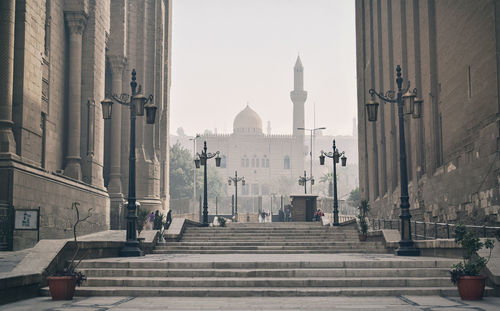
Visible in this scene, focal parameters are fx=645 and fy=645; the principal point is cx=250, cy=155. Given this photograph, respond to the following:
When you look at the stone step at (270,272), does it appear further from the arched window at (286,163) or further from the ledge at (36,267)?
the arched window at (286,163)

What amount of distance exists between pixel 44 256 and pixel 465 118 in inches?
573

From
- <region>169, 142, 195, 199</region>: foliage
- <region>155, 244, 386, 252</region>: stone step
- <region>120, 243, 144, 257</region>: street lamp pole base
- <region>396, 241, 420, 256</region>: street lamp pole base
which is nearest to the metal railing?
<region>396, 241, 420, 256</region>: street lamp pole base

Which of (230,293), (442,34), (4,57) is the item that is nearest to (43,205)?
(4,57)

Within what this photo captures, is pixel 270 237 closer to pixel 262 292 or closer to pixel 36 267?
pixel 262 292

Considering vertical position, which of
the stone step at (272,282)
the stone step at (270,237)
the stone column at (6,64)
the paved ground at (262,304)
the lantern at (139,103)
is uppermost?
the stone column at (6,64)

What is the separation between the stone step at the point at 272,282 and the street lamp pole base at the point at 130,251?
4887 millimetres

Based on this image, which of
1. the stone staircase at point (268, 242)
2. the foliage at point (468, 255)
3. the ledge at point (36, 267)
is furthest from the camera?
the stone staircase at point (268, 242)

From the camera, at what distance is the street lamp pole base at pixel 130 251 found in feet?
58.1

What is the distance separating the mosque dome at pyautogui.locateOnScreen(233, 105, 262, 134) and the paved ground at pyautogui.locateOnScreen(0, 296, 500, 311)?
117m

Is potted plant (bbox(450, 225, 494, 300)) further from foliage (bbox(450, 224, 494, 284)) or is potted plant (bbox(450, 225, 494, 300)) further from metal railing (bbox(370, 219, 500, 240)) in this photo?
metal railing (bbox(370, 219, 500, 240))

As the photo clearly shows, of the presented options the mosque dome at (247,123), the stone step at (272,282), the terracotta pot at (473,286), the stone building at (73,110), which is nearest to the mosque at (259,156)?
the mosque dome at (247,123)

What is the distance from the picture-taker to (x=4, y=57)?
20531 millimetres

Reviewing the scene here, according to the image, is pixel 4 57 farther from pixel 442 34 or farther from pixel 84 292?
pixel 442 34

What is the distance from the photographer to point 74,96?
29.5 metres
